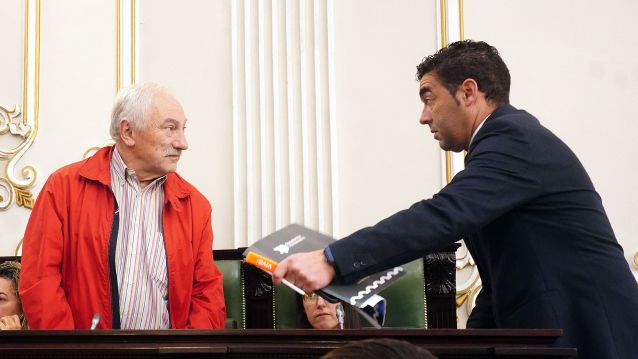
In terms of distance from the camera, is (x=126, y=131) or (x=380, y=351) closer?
(x=380, y=351)

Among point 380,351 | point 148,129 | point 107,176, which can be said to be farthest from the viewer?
point 148,129

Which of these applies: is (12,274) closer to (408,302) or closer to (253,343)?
(408,302)

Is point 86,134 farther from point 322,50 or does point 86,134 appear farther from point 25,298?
point 25,298

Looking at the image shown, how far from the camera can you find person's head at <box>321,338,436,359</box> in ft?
3.69

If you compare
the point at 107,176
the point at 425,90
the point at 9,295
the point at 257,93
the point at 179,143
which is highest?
the point at 257,93

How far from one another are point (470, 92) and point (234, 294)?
159cm

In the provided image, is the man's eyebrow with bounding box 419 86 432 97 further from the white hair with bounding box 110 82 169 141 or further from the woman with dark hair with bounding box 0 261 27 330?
the woman with dark hair with bounding box 0 261 27 330

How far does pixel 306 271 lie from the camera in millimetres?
2289

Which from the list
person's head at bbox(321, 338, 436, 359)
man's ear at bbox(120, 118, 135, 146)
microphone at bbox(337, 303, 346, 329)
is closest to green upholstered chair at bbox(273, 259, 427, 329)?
microphone at bbox(337, 303, 346, 329)

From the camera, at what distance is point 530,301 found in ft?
7.66

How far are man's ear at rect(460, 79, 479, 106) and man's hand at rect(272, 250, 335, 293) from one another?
705 mm

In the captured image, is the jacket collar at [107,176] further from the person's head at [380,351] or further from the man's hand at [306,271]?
the person's head at [380,351]

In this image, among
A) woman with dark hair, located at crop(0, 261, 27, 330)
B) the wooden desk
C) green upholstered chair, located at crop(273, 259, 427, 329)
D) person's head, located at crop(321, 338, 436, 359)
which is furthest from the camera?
green upholstered chair, located at crop(273, 259, 427, 329)

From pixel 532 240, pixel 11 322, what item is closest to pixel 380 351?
pixel 532 240
